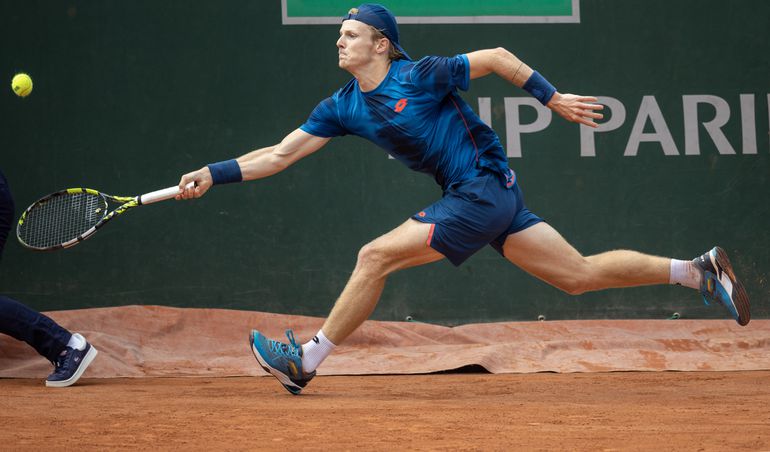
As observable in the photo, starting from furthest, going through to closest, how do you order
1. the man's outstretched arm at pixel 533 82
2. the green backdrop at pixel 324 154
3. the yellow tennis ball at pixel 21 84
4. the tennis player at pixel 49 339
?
1. the green backdrop at pixel 324 154
2. the yellow tennis ball at pixel 21 84
3. the tennis player at pixel 49 339
4. the man's outstretched arm at pixel 533 82

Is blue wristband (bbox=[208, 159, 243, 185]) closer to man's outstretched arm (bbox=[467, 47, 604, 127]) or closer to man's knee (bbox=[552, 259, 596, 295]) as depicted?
man's outstretched arm (bbox=[467, 47, 604, 127])

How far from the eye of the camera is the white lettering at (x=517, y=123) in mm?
6641

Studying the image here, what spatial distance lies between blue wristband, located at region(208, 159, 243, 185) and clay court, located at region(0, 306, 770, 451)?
3.17 feet

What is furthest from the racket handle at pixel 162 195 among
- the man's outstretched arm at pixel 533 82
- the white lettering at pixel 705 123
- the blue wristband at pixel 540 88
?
the white lettering at pixel 705 123

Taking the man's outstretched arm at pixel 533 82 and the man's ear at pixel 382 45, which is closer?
the man's outstretched arm at pixel 533 82

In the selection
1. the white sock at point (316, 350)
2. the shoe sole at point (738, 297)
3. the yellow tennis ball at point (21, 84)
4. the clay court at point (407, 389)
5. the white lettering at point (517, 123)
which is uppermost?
the yellow tennis ball at point (21, 84)

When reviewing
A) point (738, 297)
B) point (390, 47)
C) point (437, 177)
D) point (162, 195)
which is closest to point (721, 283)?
point (738, 297)

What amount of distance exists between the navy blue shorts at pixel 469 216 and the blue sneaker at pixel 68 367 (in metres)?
1.98

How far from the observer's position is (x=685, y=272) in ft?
14.9

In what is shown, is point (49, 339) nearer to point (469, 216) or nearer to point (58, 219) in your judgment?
point (58, 219)

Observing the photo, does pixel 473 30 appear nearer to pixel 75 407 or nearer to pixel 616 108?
→ pixel 616 108

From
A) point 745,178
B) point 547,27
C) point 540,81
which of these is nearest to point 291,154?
point 540,81

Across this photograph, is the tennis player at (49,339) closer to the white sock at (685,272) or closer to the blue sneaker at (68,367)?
the blue sneaker at (68,367)

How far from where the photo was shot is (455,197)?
4.33m
